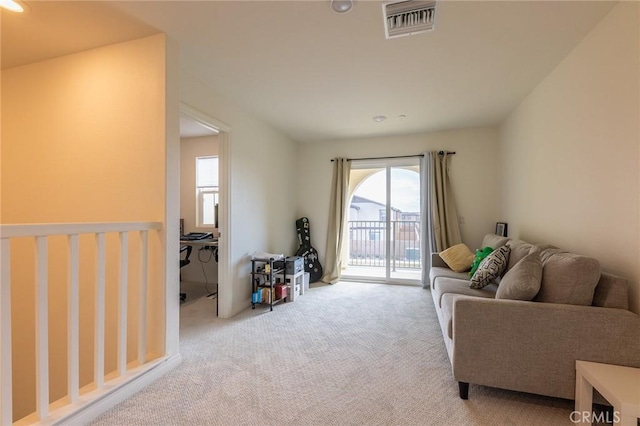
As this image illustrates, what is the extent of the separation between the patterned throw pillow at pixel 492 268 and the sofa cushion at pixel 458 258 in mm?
831

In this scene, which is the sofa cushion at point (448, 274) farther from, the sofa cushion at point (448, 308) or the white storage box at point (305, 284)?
the white storage box at point (305, 284)

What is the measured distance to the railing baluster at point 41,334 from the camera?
1.38 m

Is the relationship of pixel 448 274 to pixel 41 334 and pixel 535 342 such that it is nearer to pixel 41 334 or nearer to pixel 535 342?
pixel 535 342

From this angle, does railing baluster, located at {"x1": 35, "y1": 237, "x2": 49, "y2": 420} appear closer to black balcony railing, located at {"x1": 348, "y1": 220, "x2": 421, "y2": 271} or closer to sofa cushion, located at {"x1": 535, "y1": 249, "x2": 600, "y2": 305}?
sofa cushion, located at {"x1": 535, "y1": 249, "x2": 600, "y2": 305}

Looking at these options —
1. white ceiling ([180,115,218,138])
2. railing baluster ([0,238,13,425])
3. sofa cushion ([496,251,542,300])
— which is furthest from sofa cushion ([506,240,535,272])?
white ceiling ([180,115,218,138])

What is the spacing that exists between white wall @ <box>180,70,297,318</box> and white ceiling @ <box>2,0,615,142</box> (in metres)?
0.22

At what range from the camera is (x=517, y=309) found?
1568 mm

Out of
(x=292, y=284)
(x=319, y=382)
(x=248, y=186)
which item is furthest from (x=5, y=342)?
(x=292, y=284)

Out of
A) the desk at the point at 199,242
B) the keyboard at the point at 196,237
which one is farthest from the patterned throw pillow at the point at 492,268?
the keyboard at the point at 196,237

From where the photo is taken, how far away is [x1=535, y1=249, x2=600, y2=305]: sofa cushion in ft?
5.00

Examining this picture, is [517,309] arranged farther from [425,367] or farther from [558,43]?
[558,43]

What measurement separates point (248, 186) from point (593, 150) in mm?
3160

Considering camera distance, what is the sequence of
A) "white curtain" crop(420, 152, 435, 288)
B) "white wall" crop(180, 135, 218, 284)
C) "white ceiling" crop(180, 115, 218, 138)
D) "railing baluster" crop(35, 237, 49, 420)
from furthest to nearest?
1. "white wall" crop(180, 135, 218, 284)
2. "white curtain" crop(420, 152, 435, 288)
3. "white ceiling" crop(180, 115, 218, 138)
4. "railing baluster" crop(35, 237, 49, 420)

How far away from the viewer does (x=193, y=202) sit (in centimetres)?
477
